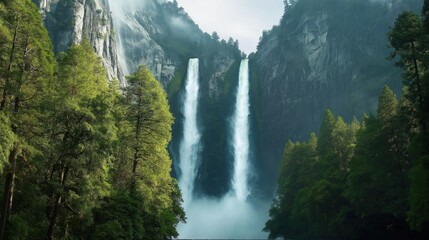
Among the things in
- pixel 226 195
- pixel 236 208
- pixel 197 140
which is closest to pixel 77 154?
pixel 236 208

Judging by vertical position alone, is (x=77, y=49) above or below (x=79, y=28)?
below

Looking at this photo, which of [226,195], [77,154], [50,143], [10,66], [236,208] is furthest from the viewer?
[226,195]

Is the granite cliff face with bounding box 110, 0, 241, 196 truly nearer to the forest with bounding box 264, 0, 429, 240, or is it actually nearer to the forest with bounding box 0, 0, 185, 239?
the forest with bounding box 264, 0, 429, 240

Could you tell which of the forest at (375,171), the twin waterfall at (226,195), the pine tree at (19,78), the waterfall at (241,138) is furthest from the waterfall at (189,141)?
the pine tree at (19,78)

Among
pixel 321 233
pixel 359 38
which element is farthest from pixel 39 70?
pixel 359 38

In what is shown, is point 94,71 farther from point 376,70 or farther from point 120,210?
point 376,70

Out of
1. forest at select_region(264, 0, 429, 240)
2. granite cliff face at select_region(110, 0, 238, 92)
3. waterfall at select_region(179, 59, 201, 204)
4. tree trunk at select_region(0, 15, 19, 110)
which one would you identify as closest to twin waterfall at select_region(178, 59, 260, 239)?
waterfall at select_region(179, 59, 201, 204)

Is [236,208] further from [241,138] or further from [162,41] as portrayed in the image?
[162,41]
